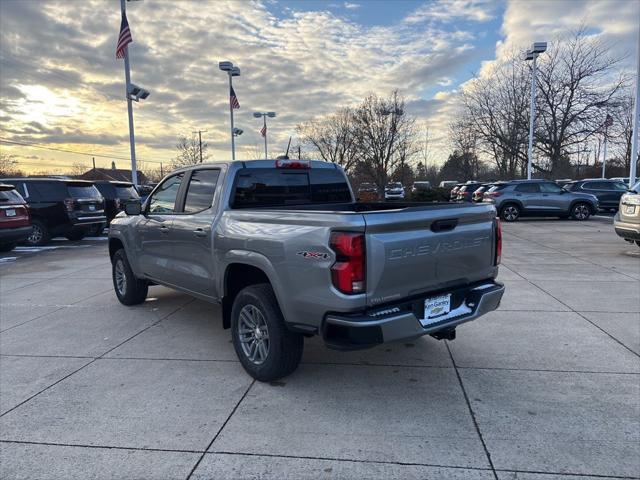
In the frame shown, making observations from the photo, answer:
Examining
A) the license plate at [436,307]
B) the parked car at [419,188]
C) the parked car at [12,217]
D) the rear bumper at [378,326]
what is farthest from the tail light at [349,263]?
the parked car at [419,188]

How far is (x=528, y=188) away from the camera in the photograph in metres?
18.3

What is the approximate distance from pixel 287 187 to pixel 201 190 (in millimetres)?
875

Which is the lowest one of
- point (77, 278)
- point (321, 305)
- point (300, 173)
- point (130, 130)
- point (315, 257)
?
point (77, 278)

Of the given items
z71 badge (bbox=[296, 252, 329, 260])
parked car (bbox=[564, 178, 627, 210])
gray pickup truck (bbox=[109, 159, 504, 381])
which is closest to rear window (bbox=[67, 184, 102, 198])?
gray pickup truck (bbox=[109, 159, 504, 381])

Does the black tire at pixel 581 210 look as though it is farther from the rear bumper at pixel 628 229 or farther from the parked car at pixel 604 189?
the rear bumper at pixel 628 229

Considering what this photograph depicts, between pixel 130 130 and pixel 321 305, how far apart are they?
59.1 ft

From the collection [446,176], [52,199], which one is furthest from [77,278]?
[446,176]

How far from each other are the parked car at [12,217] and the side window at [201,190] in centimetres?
808

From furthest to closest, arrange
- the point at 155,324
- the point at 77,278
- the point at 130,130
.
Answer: the point at 130,130 < the point at 77,278 < the point at 155,324

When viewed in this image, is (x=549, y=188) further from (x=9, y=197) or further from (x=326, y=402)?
(x=9, y=197)

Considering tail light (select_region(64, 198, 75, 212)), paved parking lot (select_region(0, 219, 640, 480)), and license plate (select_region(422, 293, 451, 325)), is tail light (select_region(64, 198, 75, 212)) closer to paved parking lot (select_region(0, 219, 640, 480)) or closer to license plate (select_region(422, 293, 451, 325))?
paved parking lot (select_region(0, 219, 640, 480))

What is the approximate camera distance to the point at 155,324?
5.41 meters

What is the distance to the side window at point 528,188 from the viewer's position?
18.3 metres

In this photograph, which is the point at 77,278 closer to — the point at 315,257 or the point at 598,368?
the point at 315,257
